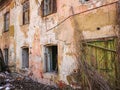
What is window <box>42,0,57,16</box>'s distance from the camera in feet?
31.4

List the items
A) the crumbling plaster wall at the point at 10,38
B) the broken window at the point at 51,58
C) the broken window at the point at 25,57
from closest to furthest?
the broken window at the point at 51,58 → the broken window at the point at 25,57 → the crumbling plaster wall at the point at 10,38

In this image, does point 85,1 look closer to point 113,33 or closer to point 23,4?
point 113,33

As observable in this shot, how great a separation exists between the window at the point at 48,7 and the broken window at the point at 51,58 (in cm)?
160

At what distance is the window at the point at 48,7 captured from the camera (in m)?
9.58

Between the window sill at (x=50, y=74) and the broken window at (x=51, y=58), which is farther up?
the broken window at (x=51, y=58)

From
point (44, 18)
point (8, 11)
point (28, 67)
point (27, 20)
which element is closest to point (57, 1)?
point (44, 18)

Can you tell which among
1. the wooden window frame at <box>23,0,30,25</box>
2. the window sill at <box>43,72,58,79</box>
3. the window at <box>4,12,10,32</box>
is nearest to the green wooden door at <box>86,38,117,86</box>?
the window sill at <box>43,72,58,79</box>

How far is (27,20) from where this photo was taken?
12.0 metres

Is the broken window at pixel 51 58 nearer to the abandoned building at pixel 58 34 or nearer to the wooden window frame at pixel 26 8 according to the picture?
the abandoned building at pixel 58 34

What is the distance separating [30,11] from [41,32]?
1678mm

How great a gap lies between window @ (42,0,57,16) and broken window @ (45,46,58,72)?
63.0 inches

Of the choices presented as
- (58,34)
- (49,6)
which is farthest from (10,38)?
(58,34)

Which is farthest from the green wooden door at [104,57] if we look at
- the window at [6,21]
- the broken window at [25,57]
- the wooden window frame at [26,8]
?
the window at [6,21]

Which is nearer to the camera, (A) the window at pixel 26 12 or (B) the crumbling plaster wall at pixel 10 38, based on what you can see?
(A) the window at pixel 26 12
